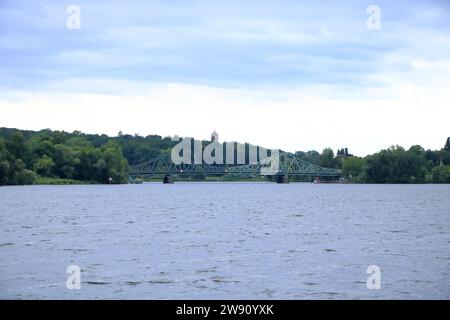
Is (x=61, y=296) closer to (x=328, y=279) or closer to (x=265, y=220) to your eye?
(x=328, y=279)

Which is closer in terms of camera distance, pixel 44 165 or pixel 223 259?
pixel 223 259

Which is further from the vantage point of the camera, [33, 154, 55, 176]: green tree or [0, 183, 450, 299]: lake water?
[33, 154, 55, 176]: green tree

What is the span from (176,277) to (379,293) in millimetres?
8056

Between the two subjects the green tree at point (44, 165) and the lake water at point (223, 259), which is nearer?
the lake water at point (223, 259)

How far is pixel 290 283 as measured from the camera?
29672 mm

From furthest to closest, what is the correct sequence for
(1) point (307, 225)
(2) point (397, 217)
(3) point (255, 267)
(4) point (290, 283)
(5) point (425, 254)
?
1. (2) point (397, 217)
2. (1) point (307, 225)
3. (5) point (425, 254)
4. (3) point (255, 267)
5. (4) point (290, 283)

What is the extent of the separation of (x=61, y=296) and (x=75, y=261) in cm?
880

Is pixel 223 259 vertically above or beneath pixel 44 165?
beneath

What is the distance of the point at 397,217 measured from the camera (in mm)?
70938

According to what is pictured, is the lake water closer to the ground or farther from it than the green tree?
closer to the ground

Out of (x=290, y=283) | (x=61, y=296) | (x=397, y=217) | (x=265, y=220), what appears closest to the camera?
(x=61, y=296)

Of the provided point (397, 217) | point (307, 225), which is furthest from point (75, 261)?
point (397, 217)

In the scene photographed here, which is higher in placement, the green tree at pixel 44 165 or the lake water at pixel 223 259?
the green tree at pixel 44 165
